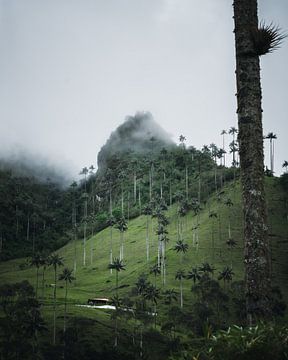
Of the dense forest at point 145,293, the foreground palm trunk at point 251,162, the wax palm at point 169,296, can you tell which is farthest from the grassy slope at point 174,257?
the foreground palm trunk at point 251,162

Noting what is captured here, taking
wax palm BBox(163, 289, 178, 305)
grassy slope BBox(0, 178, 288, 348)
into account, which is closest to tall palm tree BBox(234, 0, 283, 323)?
grassy slope BBox(0, 178, 288, 348)

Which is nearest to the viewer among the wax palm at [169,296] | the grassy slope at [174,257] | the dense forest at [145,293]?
the dense forest at [145,293]

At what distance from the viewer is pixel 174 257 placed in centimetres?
15300

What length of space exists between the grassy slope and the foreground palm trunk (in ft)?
322

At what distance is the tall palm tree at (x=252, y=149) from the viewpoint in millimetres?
8586

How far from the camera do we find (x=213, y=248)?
15375 cm

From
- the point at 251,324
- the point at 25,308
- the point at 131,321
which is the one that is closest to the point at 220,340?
the point at 251,324

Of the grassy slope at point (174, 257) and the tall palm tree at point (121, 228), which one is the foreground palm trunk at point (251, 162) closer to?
the grassy slope at point (174, 257)

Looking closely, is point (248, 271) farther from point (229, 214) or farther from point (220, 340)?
point (229, 214)

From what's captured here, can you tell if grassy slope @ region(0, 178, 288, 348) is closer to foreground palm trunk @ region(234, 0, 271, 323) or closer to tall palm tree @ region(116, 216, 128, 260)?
tall palm tree @ region(116, 216, 128, 260)

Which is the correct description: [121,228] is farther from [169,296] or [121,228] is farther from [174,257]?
[169,296]

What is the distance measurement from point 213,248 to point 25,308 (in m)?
78.4

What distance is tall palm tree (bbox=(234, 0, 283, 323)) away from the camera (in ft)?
28.2

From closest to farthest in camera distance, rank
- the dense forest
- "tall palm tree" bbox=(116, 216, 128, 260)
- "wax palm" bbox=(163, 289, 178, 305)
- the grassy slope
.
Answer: the dense forest → "wax palm" bbox=(163, 289, 178, 305) → the grassy slope → "tall palm tree" bbox=(116, 216, 128, 260)
